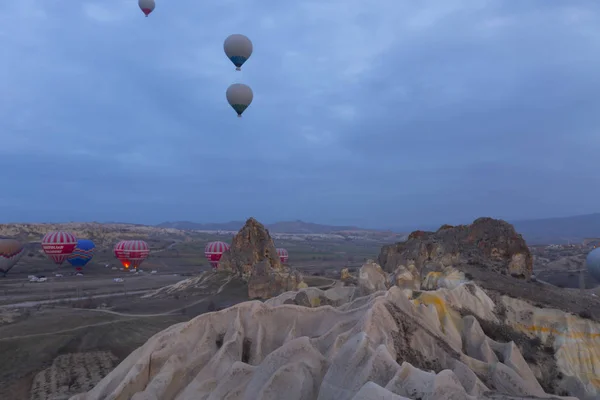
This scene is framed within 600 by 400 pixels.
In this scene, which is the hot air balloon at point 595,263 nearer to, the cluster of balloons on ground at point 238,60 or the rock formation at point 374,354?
the rock formation at point 374,354

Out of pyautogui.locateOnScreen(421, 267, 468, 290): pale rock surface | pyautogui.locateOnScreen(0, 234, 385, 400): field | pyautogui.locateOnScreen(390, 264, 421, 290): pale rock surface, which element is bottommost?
pyautogui.locateOnScreen(0, 234, 385, 400): field

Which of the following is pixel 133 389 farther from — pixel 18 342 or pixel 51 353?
pixel 18 342

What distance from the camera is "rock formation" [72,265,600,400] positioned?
34.6ft

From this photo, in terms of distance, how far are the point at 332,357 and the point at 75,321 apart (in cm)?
3392

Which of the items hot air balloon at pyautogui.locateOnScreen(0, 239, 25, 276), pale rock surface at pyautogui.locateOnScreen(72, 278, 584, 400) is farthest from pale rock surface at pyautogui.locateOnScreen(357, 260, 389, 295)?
hot air balloon at pyautogui.locateOnScreen(0, 239, 25, 276)

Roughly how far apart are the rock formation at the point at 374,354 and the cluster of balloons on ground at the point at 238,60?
27.7 meters

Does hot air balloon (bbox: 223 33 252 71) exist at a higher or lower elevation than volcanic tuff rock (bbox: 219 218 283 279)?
higher

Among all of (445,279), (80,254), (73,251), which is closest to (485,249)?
(445,279)

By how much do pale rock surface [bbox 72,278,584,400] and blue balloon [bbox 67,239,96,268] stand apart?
236ft

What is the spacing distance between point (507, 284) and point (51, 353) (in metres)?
28.8

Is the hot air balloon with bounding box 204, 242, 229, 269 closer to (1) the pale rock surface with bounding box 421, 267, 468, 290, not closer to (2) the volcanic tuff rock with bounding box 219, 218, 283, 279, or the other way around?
(2) the volcanic tuff rock with bounding box 219, 218, 283, 279

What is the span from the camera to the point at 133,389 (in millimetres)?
13891

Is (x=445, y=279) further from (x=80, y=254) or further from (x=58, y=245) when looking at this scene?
(x=80, y=254)

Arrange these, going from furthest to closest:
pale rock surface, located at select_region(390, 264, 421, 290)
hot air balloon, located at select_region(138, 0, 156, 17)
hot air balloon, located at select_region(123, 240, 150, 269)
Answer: hot air balloon, located at select_region(123, 240, 150, 269), hot air balloon, located at select_region(138, 0, 156, 17), pale rock surface, located at select_region(390, 264, 421, 290)
